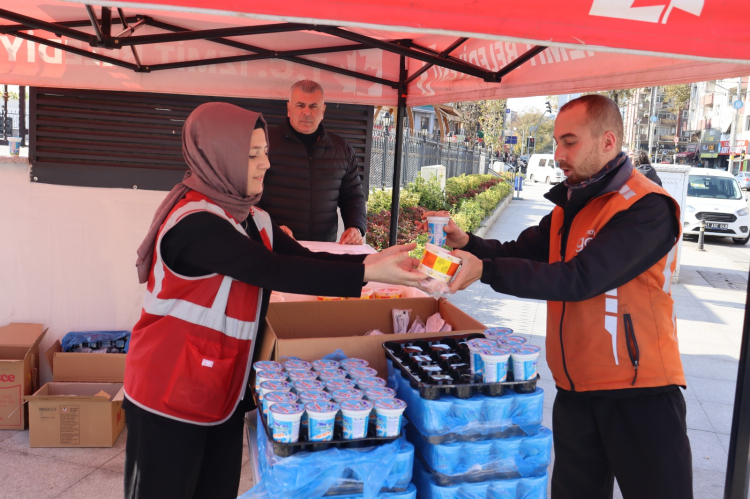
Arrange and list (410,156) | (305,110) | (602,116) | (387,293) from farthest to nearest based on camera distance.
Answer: (410,156) → (305,110) → (387,293) → (602,116)

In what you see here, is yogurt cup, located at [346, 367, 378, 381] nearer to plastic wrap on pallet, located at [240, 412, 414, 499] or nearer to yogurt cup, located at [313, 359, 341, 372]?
yogurt cup, located at [313, 359, 341, 372]

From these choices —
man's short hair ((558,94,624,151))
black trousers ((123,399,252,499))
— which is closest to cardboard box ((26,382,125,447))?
black trousers ((123,399,252,499))

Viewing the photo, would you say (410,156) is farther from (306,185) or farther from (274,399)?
(274,399)

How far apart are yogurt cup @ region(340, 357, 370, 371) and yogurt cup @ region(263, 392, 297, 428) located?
0.32 metres

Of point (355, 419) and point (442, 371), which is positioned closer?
point (355, 419)

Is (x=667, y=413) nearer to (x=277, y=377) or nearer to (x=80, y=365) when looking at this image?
(x=277, y=377)

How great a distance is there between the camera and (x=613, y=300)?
7.20ft

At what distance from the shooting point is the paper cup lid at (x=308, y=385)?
187 centimetres

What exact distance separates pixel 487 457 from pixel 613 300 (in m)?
0.78

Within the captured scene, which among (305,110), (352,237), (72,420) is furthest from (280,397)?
(72,420)

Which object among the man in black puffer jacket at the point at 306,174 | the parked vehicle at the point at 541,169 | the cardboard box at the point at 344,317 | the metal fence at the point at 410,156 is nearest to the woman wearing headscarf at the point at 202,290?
the cardboard box at the point at 344,317

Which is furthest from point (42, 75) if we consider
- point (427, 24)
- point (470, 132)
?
point (470, 132)

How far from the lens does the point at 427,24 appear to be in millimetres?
1446

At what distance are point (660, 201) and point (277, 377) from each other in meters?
1.44
